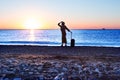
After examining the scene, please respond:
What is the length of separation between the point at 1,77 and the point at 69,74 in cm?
216

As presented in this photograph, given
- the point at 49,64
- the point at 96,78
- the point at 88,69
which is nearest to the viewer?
the point at 96,78

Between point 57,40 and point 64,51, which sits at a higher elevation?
point 64,51

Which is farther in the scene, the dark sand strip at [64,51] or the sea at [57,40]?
the sea at [57,40]

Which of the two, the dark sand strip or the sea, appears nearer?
the dark sand strip

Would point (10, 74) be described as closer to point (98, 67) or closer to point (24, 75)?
point (24, 75)

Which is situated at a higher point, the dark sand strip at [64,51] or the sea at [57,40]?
the dark sand strip at [64,51]

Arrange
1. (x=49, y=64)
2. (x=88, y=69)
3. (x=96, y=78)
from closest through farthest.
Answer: (x=96, y=78) → (x=88, y=69) → (x=49, y=64)

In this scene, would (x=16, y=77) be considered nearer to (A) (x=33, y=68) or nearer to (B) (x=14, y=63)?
(A) (x=33, y=68)

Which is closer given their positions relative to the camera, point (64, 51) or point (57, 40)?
point (64, 51)

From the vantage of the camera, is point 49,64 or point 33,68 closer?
point 33,68

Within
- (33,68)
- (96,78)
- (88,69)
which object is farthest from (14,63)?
(96,78)

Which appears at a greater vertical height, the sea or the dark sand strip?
the dark sand strip

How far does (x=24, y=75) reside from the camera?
1017cm

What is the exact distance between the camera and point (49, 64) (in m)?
12.1
